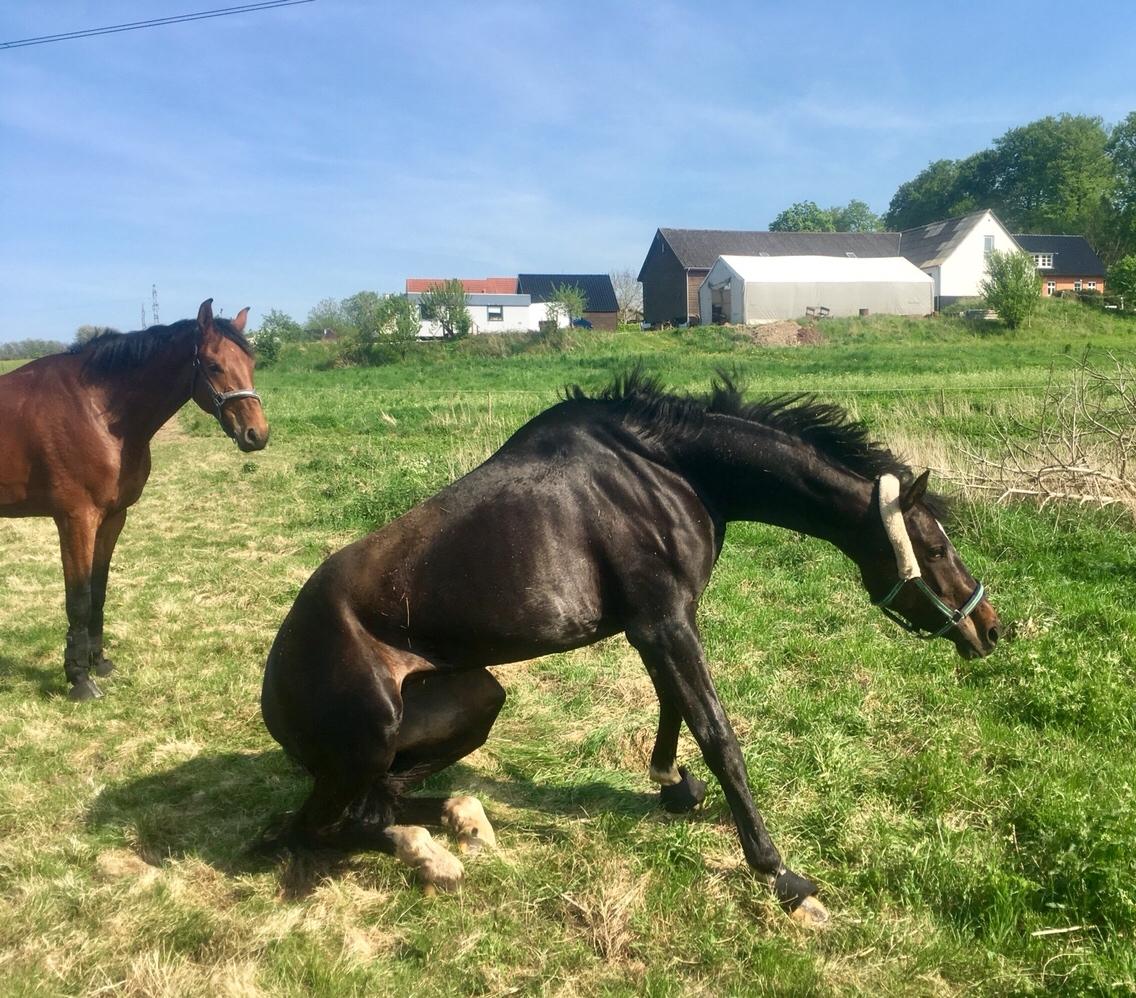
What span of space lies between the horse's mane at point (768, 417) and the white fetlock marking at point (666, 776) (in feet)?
5.27

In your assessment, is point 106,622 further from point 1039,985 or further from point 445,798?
point 1039,985

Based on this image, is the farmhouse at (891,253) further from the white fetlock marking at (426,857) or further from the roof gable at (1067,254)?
the white fetlock marking at (426,857)

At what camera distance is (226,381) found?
6.19 meters

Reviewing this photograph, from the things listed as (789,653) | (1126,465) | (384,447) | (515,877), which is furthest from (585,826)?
(384,447)

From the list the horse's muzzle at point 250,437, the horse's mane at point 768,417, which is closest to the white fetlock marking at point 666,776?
the horse's mane at point 768,417

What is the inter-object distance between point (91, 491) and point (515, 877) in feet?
14.7

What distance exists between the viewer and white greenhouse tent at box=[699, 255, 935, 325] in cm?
5475

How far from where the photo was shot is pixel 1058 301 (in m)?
51.7

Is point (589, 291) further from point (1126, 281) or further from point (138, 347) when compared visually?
point (138, 347)

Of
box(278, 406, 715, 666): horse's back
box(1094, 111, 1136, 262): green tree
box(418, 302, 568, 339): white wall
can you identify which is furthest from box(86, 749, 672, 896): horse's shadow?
box(1094, 111, 1136, 262): green tree

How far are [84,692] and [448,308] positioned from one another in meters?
58.4

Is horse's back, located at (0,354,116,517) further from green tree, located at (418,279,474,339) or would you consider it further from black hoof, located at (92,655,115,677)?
green tree, located at (418,279,474,339)

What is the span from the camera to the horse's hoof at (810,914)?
310cm

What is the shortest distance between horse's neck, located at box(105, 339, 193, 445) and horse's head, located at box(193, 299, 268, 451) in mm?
138
